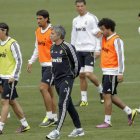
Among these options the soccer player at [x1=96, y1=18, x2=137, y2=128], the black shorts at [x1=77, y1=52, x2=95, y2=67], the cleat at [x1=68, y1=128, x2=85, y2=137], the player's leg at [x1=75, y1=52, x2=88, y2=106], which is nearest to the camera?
the cleat at [x1=68, y1=128, x2=85, y2=137]

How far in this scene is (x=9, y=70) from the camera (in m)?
9.86

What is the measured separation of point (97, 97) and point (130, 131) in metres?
4.65

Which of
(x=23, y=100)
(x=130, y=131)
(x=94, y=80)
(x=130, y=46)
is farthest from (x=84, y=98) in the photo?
(x=130, y=46)

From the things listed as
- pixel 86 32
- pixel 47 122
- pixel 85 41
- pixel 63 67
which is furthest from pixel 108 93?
pixel 86 32

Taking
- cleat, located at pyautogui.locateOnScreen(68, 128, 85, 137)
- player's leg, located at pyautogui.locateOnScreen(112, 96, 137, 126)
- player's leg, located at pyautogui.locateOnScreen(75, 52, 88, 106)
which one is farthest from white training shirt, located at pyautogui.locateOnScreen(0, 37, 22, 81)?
player's leg, located at pyautogui.locateOnScreen(75, 52, 88, 106)

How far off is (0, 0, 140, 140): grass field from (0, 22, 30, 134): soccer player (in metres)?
0.46

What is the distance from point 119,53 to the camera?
9969 mm

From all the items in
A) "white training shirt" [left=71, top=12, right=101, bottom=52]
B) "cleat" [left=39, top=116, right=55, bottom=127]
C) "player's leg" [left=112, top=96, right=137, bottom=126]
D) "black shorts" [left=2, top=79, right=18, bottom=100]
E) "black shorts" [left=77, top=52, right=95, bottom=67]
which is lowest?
"cleat" [left=39, top=116, right=55, bottom=127]

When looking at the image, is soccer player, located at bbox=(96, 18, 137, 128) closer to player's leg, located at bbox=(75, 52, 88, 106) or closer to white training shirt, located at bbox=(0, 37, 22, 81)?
white training shirt, located at bbox=(0, 37, 22, 81)

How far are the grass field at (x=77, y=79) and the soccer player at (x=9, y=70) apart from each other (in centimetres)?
46

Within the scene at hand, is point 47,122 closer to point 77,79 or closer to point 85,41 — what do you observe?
point 85,41

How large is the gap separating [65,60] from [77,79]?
8582 millimetres

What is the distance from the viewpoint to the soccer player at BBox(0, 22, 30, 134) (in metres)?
9.70

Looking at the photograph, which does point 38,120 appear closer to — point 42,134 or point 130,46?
point 42,134
